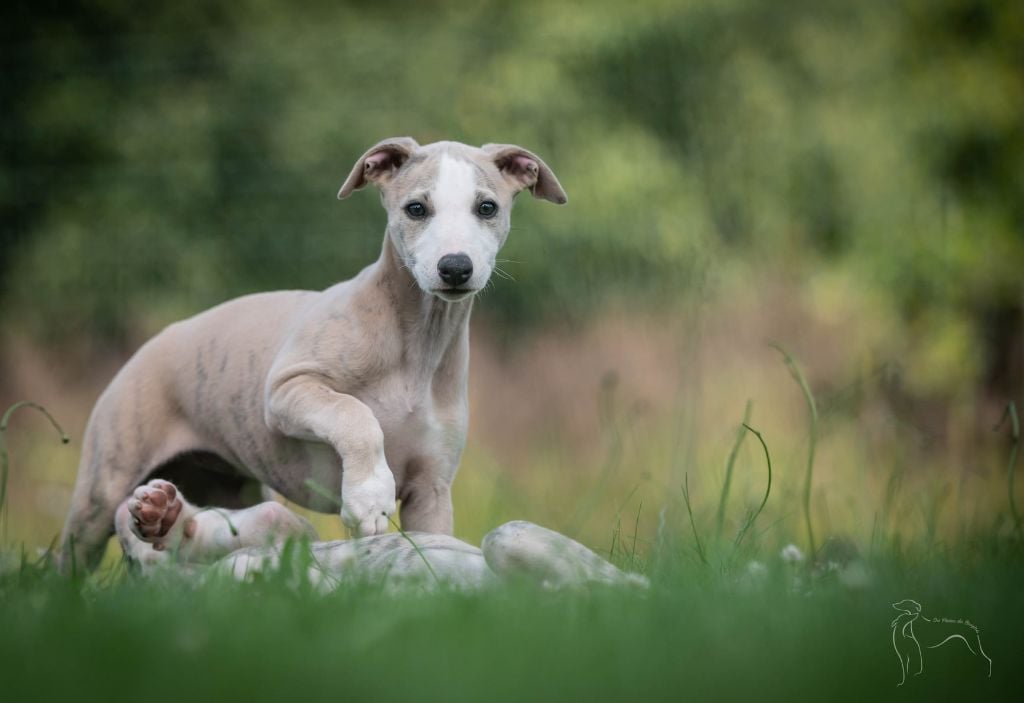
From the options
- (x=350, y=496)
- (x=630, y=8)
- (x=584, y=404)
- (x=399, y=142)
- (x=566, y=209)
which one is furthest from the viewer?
(x=630, y=8)

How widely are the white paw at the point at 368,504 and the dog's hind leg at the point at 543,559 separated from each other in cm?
43

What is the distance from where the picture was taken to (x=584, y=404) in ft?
25.0

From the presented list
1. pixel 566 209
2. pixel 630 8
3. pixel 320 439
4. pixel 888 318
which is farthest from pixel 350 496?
pixel 630 8

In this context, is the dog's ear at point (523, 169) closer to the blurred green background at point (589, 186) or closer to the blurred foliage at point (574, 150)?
the blurred green background at point (589, 186)

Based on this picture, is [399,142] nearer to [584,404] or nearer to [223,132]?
[584,404]

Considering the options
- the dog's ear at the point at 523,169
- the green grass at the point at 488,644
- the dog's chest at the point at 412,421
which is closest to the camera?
the green grass at the point at 488,644

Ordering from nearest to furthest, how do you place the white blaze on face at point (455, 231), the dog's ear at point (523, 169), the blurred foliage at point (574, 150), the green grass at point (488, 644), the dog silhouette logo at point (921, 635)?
the green grass at point (488, 644) → the dog silhouette logo at point (921, 635) → the white blaze on face at point (455, 231) → the dog's ear at point (523, 169) → the blurred foliage at point (574, 150)

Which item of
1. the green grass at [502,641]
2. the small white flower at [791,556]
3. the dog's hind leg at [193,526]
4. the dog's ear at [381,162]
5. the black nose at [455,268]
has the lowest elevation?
the dog's hind leg at [193,526]

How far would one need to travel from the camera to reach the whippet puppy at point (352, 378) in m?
3.43

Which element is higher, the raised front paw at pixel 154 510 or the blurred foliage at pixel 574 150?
the blurred foliage at pixel 574 150

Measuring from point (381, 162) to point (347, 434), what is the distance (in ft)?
2.98

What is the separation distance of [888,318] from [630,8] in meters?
Answer: 2.95

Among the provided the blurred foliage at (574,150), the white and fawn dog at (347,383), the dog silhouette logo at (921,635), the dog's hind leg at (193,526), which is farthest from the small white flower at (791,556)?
the blurred foliage at (574,150)

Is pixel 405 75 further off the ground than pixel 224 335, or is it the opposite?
pixel 405 75
